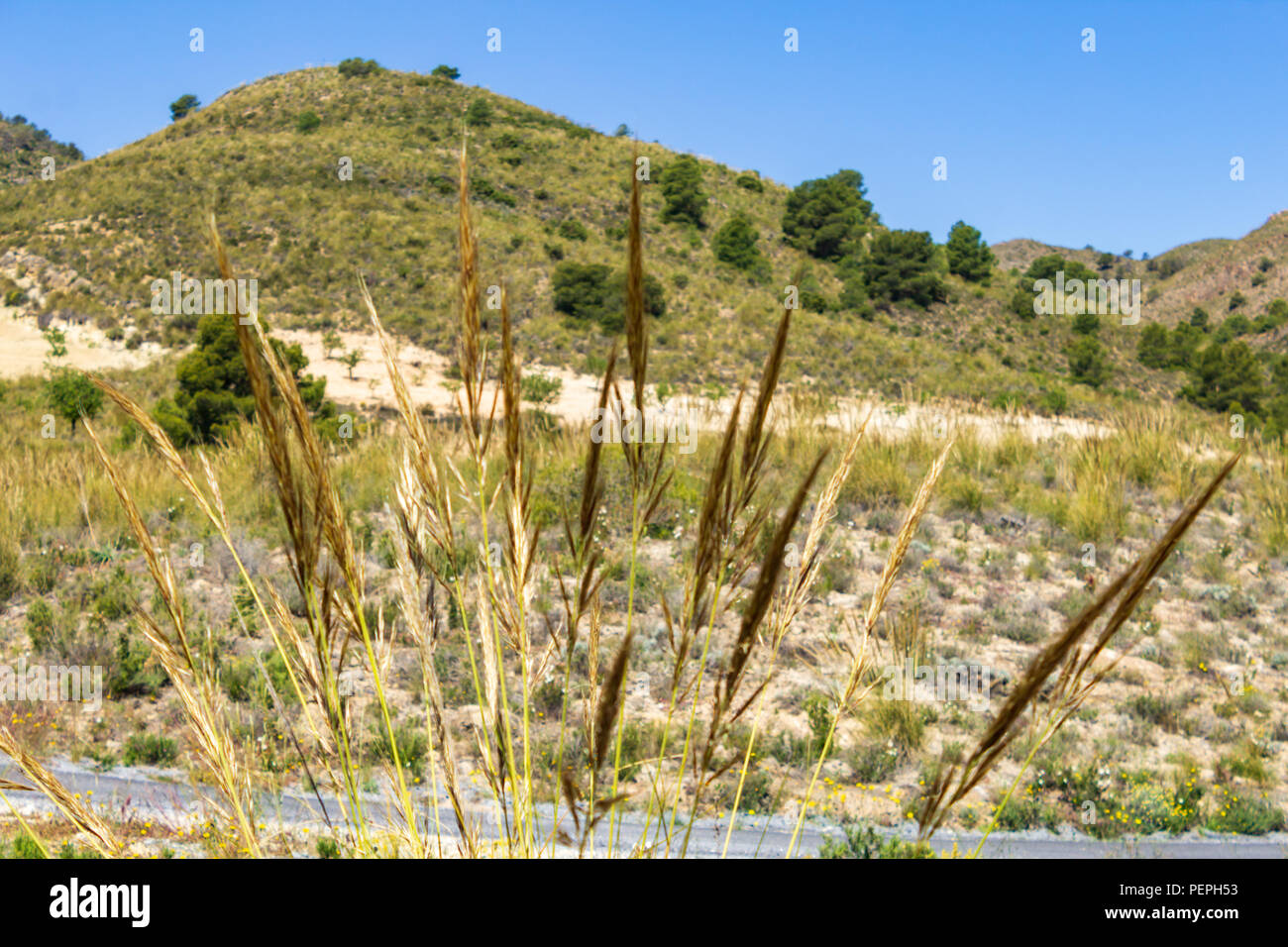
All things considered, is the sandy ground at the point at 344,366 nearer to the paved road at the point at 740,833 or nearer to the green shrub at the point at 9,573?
the green shrub at the point at 9,573

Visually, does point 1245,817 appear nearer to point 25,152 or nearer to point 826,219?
point 826,219

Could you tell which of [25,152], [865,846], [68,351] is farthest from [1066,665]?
[25,152]

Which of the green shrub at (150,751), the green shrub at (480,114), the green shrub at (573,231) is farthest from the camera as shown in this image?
the green shrub at (480,114)

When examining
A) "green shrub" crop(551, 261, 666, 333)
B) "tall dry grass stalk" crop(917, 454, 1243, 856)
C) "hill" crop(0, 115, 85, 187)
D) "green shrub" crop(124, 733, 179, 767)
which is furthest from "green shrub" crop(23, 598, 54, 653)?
"hill" crop(0, 115, 85, 187)

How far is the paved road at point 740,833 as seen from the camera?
9.96ft

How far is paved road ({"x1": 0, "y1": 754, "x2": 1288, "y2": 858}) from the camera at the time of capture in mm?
3035

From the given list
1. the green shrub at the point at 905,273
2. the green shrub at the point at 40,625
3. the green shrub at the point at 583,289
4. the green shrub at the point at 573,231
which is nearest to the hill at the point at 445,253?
the green shrub at the point at 573,231

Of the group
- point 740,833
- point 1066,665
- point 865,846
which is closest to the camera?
point 1066,665

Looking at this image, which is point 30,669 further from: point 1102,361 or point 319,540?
point 1102,361

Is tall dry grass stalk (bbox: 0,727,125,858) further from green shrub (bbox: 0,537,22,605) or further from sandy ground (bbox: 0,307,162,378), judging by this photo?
sandy ground (bbox: 0,307,162,378)

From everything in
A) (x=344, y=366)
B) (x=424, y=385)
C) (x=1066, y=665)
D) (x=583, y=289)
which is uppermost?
(x=583, y=289)

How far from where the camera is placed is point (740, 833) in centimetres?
315

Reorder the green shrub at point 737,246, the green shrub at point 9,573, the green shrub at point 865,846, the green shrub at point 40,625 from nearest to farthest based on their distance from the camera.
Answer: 1. the green shrub at point 865,846
2. the green shrub at point 40,625
3. the green shrub at point 9,573
4. the green shrub at point 737,246

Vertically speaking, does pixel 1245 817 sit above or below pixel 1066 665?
below
